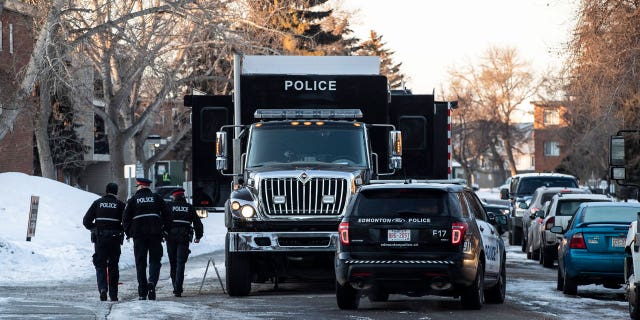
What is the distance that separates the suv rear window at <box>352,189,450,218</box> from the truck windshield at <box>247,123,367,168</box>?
4.27 m

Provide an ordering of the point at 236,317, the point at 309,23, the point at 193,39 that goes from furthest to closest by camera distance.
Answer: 1. the point at 309,23
2. the point at 193,39
3. the point at 236,317

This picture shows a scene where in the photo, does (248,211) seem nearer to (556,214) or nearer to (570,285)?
(570,285)

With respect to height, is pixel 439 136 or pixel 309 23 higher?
pixel 309 23

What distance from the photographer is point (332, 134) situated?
22.0 metres

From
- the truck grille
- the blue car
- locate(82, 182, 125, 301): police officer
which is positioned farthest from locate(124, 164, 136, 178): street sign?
the blue car

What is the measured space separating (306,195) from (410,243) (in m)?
4.24

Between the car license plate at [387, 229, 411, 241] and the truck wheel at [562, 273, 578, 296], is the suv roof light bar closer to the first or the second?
the truck wheel at [562, 273, 578, 296]

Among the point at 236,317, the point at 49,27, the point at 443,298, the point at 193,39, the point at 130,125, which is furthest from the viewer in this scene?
the point at 130,125

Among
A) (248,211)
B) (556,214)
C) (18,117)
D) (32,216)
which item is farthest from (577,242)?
(18,117)

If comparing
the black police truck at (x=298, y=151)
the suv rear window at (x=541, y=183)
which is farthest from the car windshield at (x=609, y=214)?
the suv rear window at (x=541, y=183)

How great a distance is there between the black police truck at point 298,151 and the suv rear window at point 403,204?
3.31 m

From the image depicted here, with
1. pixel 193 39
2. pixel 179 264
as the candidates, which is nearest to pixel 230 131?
pixel 179 264

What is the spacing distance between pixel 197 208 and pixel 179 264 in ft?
4.82

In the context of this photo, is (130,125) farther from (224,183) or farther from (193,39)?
(224,183)
